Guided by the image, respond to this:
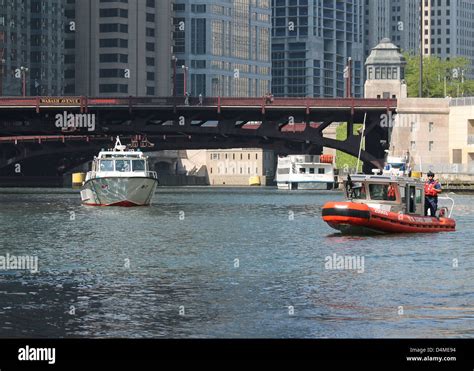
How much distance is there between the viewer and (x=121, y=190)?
400 feet

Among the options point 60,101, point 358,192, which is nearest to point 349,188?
point 358,192

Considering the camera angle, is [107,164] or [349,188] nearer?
[349,188]

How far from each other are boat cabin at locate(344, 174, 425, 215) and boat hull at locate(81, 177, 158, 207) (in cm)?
4251

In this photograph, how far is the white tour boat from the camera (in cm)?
12112

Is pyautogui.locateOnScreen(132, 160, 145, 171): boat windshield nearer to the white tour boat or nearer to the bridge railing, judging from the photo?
the white tour boat

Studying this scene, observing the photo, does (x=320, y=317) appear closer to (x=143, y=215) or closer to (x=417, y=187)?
(x=417, y=187)

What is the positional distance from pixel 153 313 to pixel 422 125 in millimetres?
145441

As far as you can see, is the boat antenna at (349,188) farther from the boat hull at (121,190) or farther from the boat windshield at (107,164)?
the boat windshield at (107,164)

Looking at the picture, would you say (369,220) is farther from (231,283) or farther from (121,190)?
(121,190)

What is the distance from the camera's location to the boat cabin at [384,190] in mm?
80500

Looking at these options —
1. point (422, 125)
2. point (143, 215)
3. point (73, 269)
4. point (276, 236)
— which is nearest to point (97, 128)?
point (422, 125)

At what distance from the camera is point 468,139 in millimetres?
186125

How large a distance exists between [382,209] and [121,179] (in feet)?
145

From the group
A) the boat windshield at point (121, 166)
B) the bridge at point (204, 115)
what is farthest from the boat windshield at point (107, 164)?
the bridge at point (204, 115)
